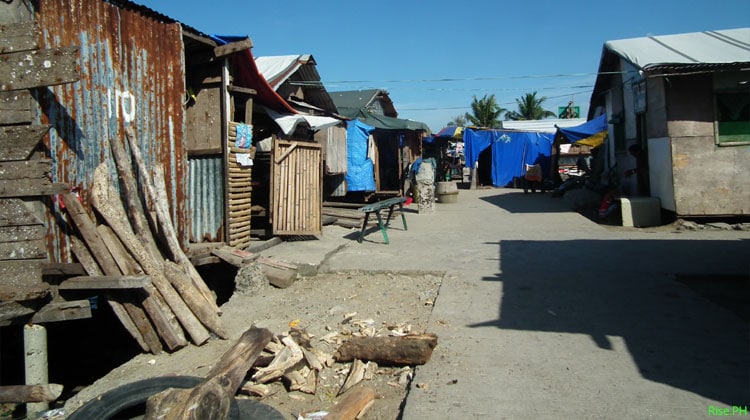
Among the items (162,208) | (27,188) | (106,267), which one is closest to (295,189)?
(162,208)

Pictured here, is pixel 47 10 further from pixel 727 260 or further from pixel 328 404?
pixel 727 260

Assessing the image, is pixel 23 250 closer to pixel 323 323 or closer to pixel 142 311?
pixel 142 311

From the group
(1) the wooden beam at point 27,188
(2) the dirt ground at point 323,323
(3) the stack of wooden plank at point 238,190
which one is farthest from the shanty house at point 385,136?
(1) the wooden beam at point 27,188

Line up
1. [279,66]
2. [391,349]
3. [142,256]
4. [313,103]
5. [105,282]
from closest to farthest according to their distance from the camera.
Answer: [391,349], [105,282], [142,256], [279,66], [313,103]

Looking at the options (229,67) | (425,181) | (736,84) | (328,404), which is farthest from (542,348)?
(425,181)

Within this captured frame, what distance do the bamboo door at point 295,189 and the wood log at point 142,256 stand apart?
3424mm

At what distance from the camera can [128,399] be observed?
3.34 m

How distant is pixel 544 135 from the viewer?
25.2m

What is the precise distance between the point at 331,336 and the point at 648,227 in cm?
863

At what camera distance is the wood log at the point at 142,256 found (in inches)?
193

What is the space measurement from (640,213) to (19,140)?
11.1 m

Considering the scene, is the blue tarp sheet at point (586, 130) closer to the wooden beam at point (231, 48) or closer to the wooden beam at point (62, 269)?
the wooden beam at point (231, 48)

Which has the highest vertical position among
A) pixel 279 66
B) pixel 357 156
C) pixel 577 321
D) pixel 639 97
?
pixel 279 66

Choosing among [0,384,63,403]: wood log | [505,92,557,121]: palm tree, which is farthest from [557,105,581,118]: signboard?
[0,384,63,403]: wood log
